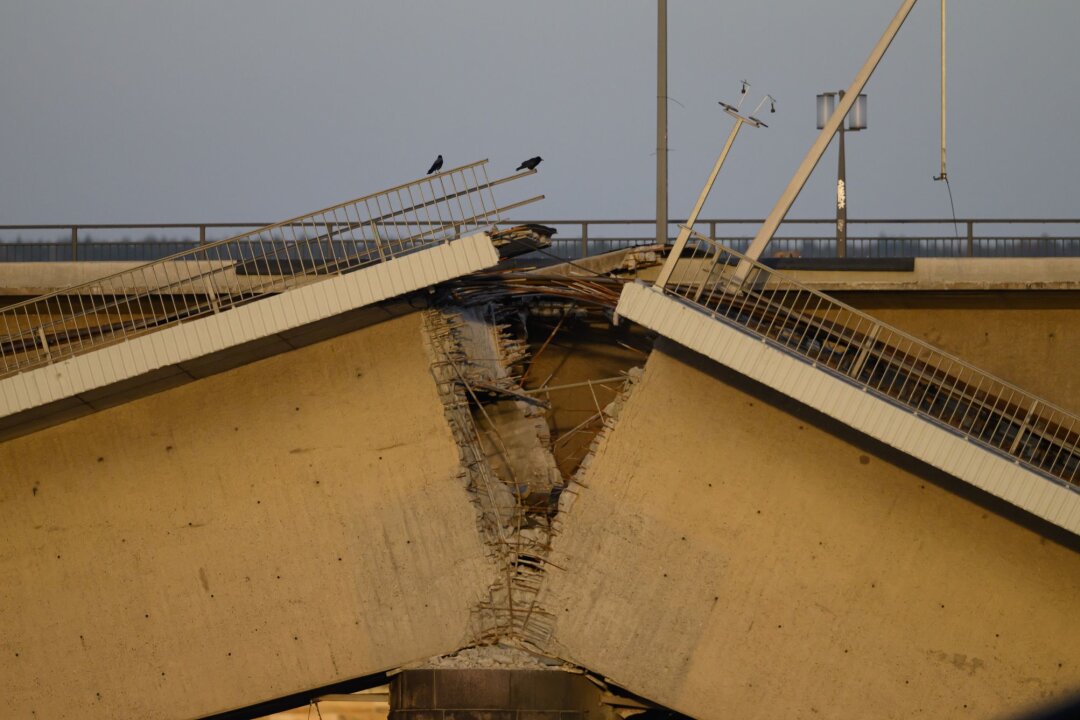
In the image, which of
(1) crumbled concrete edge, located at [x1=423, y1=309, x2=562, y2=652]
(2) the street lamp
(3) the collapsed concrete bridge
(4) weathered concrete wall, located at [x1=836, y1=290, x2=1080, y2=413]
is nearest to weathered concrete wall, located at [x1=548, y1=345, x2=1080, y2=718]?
(3) the collapsed concrete bridge

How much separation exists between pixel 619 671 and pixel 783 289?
14.0 feet

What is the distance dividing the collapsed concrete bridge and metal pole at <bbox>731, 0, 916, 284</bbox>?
703mm

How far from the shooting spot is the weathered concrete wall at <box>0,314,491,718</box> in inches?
572

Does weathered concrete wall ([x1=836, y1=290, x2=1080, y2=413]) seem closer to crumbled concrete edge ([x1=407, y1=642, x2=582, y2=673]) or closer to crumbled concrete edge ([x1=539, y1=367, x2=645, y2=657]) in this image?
crumbled concrete edge ([x1=539, y1=367, x2=645, y2=657])

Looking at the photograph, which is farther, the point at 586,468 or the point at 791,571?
the point at 586,468

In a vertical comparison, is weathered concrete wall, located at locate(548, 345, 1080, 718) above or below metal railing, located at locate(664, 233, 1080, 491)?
below

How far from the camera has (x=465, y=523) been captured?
1452 cm

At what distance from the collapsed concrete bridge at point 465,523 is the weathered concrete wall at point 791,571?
0.02 metres

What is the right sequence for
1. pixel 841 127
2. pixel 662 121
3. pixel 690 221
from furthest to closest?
pixel 841 127, pixel 662 121, pixel 690 221

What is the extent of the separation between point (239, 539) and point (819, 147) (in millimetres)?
7003

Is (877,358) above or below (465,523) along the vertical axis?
above

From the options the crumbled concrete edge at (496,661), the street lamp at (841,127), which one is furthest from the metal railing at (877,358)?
the street lamp at (841,127)

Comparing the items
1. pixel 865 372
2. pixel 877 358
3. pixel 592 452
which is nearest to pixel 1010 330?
pixel 877 358

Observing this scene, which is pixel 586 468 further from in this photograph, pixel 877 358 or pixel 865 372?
pixel 877 358
